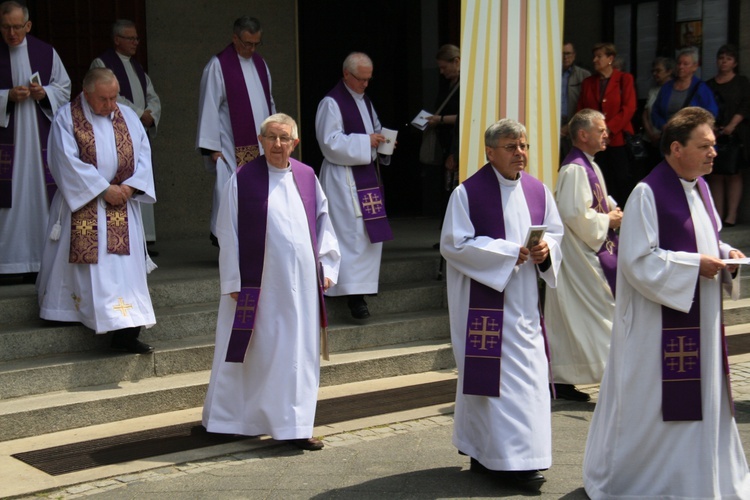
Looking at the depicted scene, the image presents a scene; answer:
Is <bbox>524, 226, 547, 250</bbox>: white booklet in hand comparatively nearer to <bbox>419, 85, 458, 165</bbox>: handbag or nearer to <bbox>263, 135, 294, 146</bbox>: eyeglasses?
<bbox>263, 135, 294, 146</bbox>: eyeglasses

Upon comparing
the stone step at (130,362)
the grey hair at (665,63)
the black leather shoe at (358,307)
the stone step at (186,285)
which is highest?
the grey hair at (665,63)

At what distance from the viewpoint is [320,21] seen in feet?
39.7

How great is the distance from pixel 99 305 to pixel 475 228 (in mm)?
2557

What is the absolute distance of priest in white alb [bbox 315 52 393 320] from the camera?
27.3ft

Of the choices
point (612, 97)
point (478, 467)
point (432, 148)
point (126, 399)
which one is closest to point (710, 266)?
point (478, 467)

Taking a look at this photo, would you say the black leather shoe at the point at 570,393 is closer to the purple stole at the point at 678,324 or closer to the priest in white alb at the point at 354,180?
the priest in white alb at the point at 354,180

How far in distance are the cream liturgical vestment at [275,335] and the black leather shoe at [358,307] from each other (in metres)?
1.80

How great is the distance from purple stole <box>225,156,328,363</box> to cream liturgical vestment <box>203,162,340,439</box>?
0.03 m

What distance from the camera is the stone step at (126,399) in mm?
6391

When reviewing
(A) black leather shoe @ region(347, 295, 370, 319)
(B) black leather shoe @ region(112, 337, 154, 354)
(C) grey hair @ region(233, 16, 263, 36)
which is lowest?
(B) black leather shoe @ region(112, 337, 154, 354)

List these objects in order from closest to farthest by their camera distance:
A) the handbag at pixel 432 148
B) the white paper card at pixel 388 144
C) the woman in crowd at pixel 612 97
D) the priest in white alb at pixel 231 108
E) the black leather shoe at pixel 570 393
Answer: the black leather shoe at pixel 570 393 < the white paper card at pixel 388 144 < the priest in white alb at pixel 231 108 < the handbag at pixel 432 148 < the woman in crowd at pixel 612 97

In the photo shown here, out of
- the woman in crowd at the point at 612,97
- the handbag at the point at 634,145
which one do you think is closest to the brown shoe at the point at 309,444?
the woman in crowd at the point at 612,97

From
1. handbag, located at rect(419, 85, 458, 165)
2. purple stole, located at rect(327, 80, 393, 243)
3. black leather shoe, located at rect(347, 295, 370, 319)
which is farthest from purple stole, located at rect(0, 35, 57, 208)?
handbag, located at rect(419, 85, 458, 165)

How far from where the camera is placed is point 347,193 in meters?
8.46
